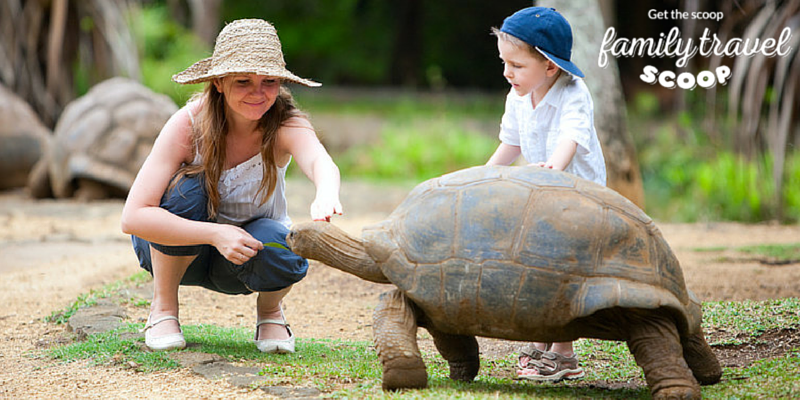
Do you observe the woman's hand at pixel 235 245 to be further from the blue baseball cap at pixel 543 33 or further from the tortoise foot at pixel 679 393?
the tortoise foot at pixel 679 393

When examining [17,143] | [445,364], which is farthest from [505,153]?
[17,143]

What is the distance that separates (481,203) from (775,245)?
3.79 meters

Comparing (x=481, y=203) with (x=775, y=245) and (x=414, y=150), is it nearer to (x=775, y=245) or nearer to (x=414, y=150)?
(x=775, y=245)

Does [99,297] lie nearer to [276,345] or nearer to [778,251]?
[276,345]

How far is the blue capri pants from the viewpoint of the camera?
2.87 metres

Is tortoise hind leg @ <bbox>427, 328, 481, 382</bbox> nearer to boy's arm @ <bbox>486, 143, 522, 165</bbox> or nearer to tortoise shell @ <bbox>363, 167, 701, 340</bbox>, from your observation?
tortoise shell @ <bbox>363, 167, 701, 340</bbox>

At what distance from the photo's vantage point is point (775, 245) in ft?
17.7

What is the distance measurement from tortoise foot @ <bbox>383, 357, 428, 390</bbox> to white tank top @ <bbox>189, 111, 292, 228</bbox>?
96 cm

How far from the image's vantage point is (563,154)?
2.83m

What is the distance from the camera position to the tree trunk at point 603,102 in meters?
6.60

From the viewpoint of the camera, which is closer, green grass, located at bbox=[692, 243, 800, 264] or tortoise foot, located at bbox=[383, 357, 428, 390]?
tortoise foot, located at bbox=[383, 357, 428, 390]

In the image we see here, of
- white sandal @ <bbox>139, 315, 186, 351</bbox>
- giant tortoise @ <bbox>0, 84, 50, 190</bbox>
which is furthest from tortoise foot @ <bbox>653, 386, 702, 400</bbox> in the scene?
giant tortoise @ <bbox>0, 84, 50, 190</bbox>

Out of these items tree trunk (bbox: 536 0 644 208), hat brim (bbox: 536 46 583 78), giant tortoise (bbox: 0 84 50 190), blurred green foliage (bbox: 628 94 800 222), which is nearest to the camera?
hat brim (bbox: 536 46 583 78)

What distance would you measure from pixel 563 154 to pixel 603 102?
168 inches
